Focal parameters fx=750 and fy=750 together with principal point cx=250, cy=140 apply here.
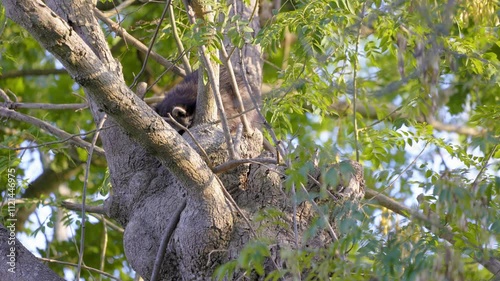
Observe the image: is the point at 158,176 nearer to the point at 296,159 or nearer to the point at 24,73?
the point at 296,159

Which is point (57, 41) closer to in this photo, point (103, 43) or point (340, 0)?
point (103, 43)

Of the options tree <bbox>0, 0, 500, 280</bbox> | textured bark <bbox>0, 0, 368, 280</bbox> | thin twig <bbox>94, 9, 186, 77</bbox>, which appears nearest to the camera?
tree <bbox>0, 0, 500, 280</bbox>

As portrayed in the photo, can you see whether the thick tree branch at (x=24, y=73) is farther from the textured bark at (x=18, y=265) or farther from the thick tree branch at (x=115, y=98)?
the thick tree branch at (x=115, y=98)

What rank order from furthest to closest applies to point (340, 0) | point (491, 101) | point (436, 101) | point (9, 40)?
point (491, 101) → point (9, 40) → point (340, 0) → point (436, 101)

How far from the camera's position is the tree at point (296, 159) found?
2.83 metres

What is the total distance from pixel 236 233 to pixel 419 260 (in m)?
1.26

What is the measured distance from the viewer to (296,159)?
3.41 m

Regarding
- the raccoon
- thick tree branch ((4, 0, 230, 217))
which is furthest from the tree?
the raccoon

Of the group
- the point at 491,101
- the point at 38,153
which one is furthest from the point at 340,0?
the point at 38,153

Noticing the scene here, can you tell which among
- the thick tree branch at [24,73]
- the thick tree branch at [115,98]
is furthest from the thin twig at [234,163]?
the thick tree branch at [24,73]

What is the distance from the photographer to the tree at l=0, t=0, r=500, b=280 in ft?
9.30

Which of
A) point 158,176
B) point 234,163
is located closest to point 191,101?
point 158,176

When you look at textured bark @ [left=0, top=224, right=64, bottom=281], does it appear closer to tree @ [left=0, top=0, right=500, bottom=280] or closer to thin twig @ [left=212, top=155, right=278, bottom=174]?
tree @ [left=0, top=0, right=500, bottom=280]

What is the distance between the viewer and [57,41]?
296 cm
